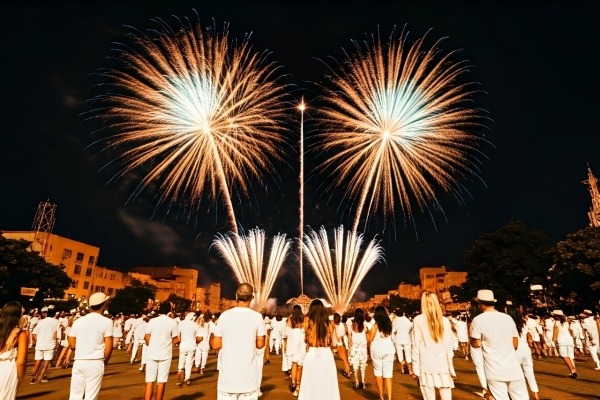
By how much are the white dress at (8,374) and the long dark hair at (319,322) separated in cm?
438

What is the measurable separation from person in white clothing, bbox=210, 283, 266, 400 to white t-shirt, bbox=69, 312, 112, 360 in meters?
2.74

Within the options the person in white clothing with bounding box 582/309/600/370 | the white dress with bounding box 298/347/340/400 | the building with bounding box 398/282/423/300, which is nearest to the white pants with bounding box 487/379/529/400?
the white dress with bounding box 298/347/340/400

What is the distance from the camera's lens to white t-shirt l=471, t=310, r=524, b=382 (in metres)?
5.85

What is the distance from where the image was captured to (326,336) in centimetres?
590

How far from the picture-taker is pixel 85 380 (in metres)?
6.13

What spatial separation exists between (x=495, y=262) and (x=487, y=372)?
4641 cm

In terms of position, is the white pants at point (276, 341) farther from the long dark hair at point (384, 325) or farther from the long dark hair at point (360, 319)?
the long dark hair at point (384, 325)

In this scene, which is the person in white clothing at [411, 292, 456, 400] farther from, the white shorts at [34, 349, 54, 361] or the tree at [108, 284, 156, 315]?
the tree at [108, 284, 156, 315]

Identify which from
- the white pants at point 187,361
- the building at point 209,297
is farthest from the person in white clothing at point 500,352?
the building at point 209,297

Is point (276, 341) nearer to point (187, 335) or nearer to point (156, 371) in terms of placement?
point (187, 335)

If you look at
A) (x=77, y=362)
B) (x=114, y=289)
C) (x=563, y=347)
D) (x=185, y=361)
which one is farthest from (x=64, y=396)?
(x=114, y=289)

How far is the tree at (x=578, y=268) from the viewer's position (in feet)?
112

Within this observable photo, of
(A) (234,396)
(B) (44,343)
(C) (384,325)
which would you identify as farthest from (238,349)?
(B) (44,343)

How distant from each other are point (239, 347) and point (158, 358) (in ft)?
14.4
